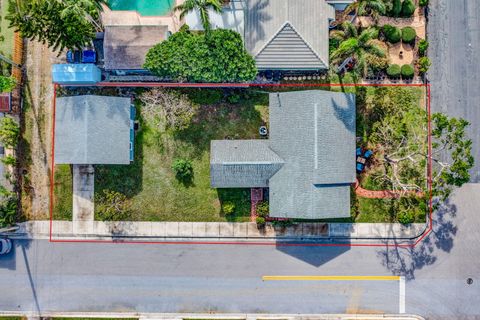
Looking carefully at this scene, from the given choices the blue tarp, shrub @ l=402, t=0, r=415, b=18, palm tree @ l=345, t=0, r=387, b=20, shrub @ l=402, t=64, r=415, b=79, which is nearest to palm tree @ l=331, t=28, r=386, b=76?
palm tree @ l=345, t=0, r=387, b=20

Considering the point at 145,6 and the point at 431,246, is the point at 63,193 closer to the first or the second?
the point at 145,6

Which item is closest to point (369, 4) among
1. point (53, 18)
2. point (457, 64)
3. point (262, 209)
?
point (457, 64)

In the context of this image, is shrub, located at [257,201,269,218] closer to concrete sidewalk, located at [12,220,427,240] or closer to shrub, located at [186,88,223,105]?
concrete sidewalk, located at [12,220,427,240]

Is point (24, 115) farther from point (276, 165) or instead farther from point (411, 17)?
point (411, 17)

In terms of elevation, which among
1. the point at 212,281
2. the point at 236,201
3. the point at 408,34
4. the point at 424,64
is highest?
the point at 408,34

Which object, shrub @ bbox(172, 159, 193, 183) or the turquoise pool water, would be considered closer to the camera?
shrub @ bbox(172, 159, 193, 183)

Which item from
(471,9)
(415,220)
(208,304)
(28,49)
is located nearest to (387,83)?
(471,9)
